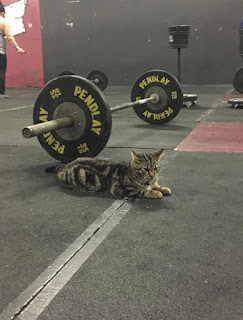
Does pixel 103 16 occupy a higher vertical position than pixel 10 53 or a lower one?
higher

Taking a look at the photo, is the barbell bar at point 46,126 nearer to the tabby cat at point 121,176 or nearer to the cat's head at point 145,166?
the tabby cat at point 121,176

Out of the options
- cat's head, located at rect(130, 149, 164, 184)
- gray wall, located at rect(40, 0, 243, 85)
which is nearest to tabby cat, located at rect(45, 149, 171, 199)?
cat's head, located at rect(130, 149, 164, 184)

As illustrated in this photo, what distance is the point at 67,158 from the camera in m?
2.09

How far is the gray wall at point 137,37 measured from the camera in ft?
21.0

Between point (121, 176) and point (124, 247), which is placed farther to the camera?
point (121, 176)

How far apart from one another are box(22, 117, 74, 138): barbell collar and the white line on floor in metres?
0.51

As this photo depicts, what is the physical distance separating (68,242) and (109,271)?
0.79 feet

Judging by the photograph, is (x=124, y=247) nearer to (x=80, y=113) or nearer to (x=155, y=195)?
(x=155, y=195)

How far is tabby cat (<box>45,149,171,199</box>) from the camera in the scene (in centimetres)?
160

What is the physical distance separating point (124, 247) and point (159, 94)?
7.50ft

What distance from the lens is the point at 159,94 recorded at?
3.29 meters

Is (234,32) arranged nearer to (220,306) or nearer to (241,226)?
(241,226)

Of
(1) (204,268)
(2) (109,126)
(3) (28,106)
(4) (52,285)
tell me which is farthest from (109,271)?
(3) (28,106)

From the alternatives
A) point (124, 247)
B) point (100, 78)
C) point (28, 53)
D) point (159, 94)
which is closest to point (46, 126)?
point (124, 247)
